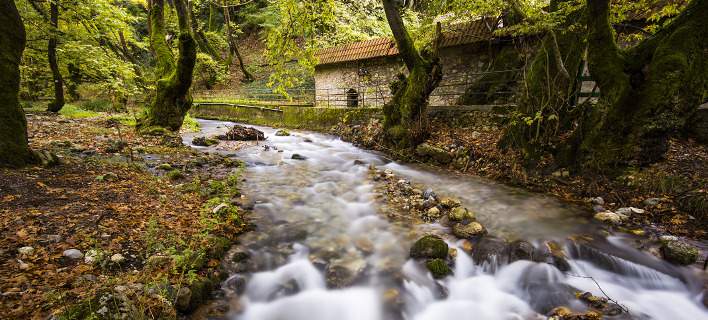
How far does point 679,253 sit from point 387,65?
51.5 feet

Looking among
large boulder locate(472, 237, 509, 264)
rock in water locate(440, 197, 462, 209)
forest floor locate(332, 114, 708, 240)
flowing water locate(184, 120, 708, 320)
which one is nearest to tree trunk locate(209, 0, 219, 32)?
forest floor locate(332, 114, 708, 240)

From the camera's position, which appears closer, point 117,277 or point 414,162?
point 117,277

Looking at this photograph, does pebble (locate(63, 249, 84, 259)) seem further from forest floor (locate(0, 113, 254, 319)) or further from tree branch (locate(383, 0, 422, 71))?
tree branch (locate(383, 0, 422, 71))

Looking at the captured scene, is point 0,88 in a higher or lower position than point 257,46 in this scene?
lower

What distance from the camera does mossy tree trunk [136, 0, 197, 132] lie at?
386 inches

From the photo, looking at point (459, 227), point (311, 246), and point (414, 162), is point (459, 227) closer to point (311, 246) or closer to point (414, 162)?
point (311, 246)

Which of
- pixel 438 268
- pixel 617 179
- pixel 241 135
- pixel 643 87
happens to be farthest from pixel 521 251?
pixel 241 135

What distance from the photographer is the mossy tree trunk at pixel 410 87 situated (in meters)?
9.39

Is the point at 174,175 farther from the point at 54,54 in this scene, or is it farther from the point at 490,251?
the point at 54,54

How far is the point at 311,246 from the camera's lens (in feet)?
16.4

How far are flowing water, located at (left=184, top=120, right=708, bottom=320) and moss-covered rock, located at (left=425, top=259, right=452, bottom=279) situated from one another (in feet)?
0.38

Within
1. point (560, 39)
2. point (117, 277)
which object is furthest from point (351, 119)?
point (117, 277)

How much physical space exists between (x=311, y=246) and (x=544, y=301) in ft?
10.5

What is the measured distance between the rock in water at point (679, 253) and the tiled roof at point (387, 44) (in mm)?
11009
